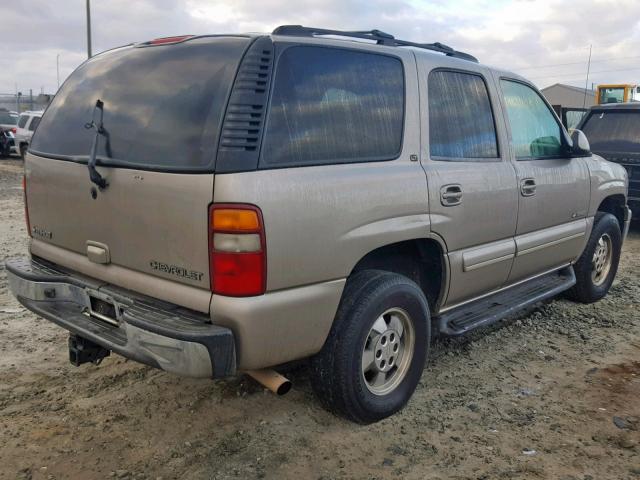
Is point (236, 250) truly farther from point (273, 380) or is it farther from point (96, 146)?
point (96, 146)

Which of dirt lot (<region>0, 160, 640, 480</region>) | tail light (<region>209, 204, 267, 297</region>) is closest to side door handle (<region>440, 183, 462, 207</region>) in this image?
dirt lot (<region>0, 160, 640, 480</region>)

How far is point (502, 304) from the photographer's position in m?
4.20

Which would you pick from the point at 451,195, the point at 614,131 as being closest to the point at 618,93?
the point at 614,131

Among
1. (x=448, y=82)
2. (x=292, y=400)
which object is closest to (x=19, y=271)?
(x=292, y=400)

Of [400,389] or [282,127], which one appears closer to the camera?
[282,127]

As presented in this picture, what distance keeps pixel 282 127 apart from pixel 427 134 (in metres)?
1.08

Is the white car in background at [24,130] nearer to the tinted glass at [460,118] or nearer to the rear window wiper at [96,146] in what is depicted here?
the rear window wiper at [96,146]

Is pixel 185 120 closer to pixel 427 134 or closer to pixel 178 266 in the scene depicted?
pixel 178 266

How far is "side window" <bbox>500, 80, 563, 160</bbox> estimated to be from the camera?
4207 mm

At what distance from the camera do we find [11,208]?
10.5 meters

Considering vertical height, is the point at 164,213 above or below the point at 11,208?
above

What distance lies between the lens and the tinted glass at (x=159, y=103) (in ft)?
8.63

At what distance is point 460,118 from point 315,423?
203 centimetres

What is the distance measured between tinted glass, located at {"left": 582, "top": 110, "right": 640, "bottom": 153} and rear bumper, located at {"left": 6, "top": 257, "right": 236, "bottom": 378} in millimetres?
7663
